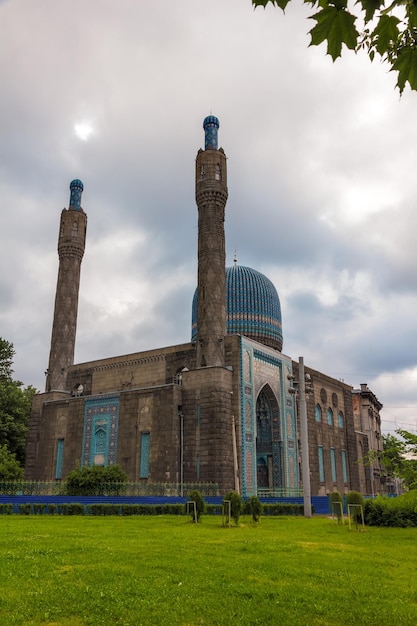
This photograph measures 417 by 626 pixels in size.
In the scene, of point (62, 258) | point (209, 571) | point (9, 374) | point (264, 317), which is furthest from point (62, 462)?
point (209, 571)

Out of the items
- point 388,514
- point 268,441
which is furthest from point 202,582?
point 268,441

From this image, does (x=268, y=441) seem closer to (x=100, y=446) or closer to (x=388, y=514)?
(x=100, y=446)

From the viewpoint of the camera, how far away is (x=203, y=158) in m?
34.1

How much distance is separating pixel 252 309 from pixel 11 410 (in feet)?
61.8

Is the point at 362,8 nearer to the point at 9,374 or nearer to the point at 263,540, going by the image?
the point at 263,540

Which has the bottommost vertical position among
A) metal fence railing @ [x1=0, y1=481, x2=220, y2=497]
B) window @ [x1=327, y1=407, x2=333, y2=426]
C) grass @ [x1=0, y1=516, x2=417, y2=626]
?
grass @ [x1=0, y1=516, x2=417, y2=626]

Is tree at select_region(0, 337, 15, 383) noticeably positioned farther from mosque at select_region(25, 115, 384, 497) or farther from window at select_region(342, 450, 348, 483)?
window at select_region(342, 450, 348, 483)

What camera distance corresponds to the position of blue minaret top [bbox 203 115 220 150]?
34.3 metres

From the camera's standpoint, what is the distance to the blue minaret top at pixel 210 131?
112ft

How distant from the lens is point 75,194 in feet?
130

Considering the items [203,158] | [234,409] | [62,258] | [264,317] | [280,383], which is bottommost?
[234,409]

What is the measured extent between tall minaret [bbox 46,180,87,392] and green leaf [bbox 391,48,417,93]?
34.9m

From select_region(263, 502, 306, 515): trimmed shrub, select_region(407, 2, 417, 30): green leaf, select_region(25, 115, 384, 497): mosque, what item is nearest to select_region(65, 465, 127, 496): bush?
select_region(25, 115, 384, 497): mosque

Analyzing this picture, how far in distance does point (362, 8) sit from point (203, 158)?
32.3m
